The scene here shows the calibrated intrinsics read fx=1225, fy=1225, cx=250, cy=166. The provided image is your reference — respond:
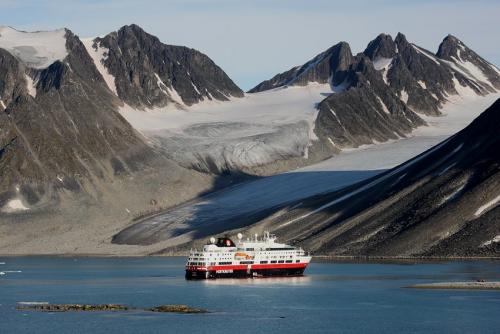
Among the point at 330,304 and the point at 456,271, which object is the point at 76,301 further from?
the point at 456,271

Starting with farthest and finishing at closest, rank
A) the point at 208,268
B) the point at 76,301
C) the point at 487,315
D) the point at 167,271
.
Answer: the point at 167,271 → the point at 208,268 → the point at 76,301 → the point at 487,315

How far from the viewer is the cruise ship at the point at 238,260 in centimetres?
16888

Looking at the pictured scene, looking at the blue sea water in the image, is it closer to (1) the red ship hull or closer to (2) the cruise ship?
(1) the red ship hull

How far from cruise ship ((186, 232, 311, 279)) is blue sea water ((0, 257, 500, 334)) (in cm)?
299

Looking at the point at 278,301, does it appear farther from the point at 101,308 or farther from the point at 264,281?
the point at 264,281

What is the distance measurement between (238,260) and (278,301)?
33410mm

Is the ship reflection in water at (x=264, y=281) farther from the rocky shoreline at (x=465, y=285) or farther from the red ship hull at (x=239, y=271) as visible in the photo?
the rocky shoreline at (x=465, y=285)

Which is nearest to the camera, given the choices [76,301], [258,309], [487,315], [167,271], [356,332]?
[356,332]

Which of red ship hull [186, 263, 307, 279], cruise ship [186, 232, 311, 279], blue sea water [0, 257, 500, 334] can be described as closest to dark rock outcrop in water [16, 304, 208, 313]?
blue sea water [0, 257, 500, 334]

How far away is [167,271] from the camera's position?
197375mm

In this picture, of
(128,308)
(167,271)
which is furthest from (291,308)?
(167,271)

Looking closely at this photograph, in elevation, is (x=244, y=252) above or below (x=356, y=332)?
above

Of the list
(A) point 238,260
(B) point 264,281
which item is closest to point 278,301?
(B) point 264,281

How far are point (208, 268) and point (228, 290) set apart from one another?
58.0 ft
